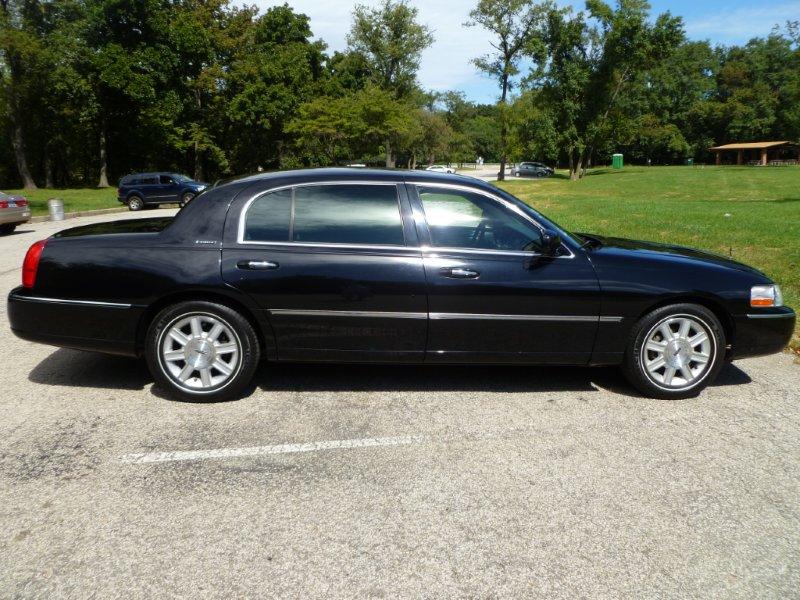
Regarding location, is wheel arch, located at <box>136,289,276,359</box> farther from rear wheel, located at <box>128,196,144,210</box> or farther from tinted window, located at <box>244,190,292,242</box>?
rear wheel, located at <box>128,196,144,210</box>

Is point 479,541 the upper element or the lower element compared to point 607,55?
lower

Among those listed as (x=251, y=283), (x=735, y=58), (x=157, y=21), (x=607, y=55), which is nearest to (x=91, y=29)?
(x=157, y=21)

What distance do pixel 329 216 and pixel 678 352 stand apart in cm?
274

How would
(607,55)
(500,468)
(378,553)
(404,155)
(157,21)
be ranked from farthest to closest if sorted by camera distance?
(404,155), (607,55), (157,21), (500,468), (378,553)

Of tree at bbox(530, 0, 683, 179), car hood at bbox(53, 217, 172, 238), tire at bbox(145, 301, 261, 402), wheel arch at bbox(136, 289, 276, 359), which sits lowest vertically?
tire at bbox(145, 301, 261, 402)

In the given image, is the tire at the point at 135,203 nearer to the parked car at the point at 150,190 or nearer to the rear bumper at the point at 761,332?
the parked car at the point at 150,190

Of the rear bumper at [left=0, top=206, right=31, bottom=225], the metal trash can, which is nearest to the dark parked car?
the rear bumper at [left=0, top=206, right=31, bottom=225]

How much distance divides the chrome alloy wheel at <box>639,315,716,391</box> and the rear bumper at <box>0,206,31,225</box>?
16.2 m

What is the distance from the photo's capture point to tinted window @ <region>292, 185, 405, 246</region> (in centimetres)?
425

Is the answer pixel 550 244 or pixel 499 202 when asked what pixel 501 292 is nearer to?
pixel 550 244

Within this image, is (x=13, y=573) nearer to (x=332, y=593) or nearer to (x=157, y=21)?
(x=332, y=593)

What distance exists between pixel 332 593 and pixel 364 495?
28.5 inches

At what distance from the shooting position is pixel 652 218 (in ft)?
48.1

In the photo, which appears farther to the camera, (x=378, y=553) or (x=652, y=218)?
(x=652, y=218)
